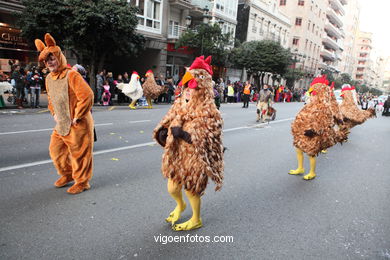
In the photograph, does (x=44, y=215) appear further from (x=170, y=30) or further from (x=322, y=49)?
(x=322, y=49)

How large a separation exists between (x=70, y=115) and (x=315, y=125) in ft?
13.5

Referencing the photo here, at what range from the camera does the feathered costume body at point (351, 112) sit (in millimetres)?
9698

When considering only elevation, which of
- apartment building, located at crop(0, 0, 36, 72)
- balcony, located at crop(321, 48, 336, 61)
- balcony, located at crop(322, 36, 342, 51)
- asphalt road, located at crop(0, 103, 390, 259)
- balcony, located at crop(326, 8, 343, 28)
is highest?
balcony, located at crop(326, 8, 343, 28)

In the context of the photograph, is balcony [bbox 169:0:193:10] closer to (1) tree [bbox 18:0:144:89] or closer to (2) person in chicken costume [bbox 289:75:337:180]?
(1) tree [bbox 18:0:144:89]

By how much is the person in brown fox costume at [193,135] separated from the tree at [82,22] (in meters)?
12.1

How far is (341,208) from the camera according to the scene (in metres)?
4.63

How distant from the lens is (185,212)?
4062 mm

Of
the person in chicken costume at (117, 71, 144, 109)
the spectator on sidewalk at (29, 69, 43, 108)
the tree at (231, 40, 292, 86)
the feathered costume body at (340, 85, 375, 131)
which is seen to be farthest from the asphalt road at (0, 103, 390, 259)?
the tree at (231, 40, 292, 86)

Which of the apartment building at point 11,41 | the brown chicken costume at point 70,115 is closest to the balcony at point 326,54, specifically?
the apartment building at point 11,41

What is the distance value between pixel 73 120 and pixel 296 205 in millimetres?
3482

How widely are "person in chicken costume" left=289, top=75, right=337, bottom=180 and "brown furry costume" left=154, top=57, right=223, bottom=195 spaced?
2.79 metres

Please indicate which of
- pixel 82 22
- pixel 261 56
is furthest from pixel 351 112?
pixel 261 56

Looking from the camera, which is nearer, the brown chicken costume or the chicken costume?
the brown chicken costume

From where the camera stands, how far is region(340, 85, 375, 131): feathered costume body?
31.8ft
